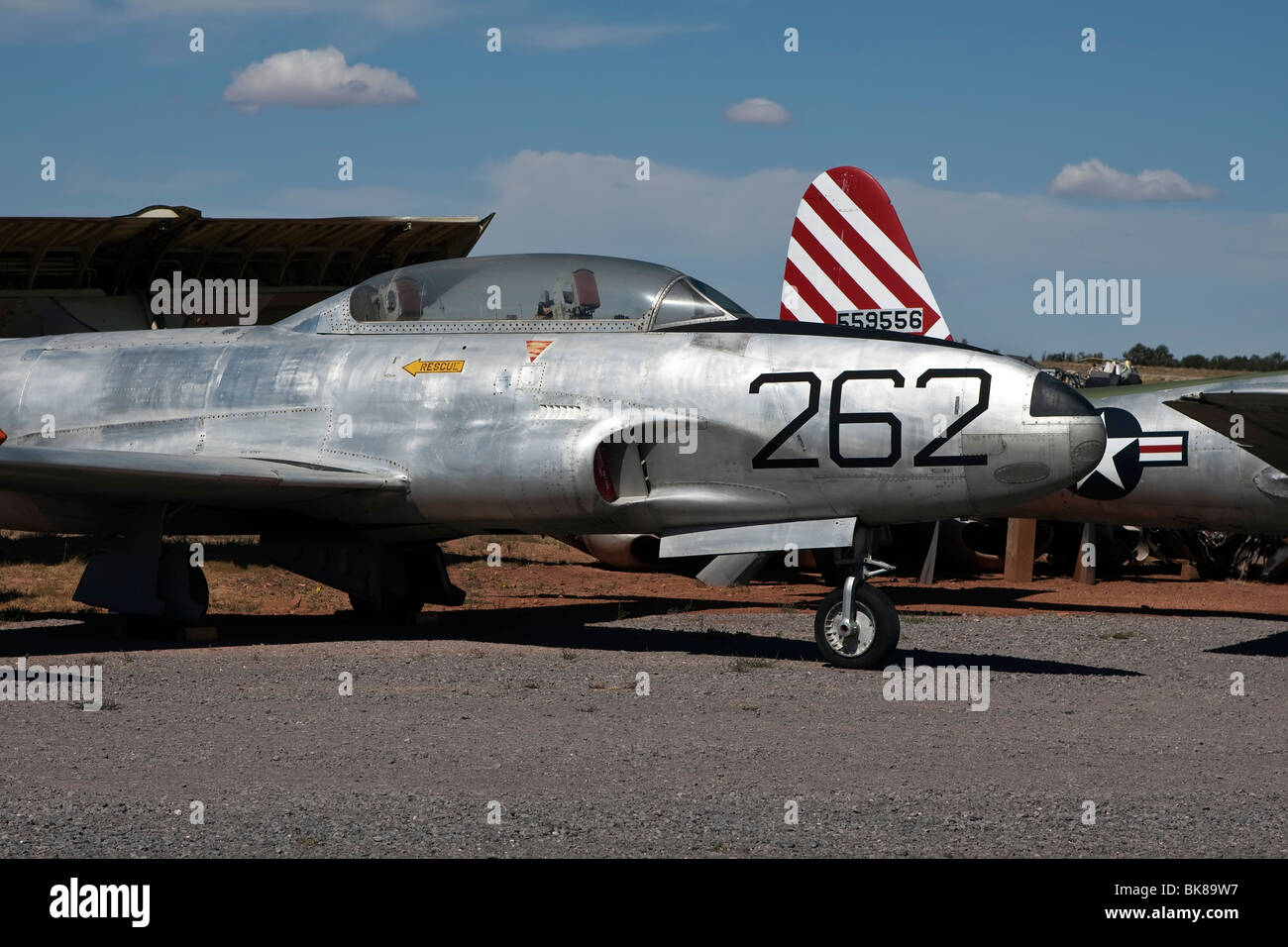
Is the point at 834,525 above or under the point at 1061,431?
under

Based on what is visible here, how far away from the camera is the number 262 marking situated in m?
9.71

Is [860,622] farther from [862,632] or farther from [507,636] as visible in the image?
[507,636]

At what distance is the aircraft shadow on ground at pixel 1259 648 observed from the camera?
39.8 ft

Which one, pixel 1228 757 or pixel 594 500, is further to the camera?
pixel 594 500

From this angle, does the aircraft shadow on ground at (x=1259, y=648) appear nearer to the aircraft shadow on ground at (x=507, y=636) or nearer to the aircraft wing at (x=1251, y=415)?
the aircraft wing at (x=1251, y=415)

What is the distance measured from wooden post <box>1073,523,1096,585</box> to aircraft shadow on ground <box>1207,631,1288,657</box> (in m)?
6.13

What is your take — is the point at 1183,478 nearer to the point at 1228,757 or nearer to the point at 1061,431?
the point at 1061,431

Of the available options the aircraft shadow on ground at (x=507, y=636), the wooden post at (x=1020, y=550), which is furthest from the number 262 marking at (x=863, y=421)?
the wooden post at (x=1020, y=550)

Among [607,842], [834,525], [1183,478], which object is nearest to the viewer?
[607,842]

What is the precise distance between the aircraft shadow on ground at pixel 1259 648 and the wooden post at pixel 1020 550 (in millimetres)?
6197
